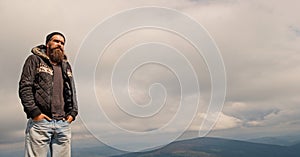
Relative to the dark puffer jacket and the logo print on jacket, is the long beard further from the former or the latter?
the logo print on jacket

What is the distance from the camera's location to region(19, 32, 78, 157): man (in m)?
8.85

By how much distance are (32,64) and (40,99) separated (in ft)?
3.16

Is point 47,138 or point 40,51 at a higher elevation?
point 40,51

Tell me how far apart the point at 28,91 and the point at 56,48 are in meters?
1.43

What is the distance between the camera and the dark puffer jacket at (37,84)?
8.69m

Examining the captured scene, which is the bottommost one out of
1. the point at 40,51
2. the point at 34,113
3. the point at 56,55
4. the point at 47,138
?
the point at 47,138

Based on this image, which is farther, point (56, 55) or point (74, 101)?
point (74, 101)

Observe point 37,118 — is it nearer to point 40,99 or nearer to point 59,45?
point 40,99

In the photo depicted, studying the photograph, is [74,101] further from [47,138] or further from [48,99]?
[47,138]

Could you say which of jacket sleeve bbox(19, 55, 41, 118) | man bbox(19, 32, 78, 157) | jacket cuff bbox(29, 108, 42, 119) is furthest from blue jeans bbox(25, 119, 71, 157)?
jacket sleeve bbox(19, 55, 41, 118)

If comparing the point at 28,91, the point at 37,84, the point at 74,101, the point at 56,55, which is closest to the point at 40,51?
the point at 56,55

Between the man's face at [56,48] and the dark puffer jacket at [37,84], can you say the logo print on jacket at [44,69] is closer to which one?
the dark puffer jacket at [37,84]

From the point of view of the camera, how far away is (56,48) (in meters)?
9.35

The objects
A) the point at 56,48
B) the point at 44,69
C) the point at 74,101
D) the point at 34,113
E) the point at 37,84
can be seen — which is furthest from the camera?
the point at 74,101
